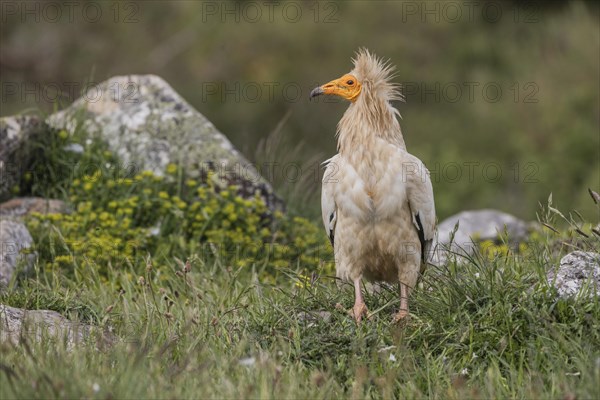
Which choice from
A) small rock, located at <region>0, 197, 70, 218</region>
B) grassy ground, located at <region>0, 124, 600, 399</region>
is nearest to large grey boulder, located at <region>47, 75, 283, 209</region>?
small rock, located at <region>0, 197, 70, 218</region>

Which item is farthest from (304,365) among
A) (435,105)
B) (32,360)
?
(435,105)

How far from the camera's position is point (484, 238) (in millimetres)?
8859

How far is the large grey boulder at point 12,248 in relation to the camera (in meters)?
6.68

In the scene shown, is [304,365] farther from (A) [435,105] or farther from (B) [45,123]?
(A) [435,105]

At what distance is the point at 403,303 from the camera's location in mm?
5629

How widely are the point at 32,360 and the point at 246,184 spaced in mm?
3902

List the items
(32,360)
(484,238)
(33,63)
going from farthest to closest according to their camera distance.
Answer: (33,63)
(484,238)
(32,360)

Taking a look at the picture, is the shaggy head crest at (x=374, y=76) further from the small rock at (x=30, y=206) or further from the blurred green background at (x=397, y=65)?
the blurred green background at (x=397, y=65)

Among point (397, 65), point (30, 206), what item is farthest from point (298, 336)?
Answer: point (397, 65)

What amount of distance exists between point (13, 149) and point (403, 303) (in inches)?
139

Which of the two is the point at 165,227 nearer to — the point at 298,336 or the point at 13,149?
the point at 13,149

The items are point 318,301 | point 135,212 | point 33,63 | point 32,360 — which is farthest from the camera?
point 33,63

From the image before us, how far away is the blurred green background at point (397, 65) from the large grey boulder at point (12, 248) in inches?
314

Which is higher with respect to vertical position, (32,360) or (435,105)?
(32,360)
